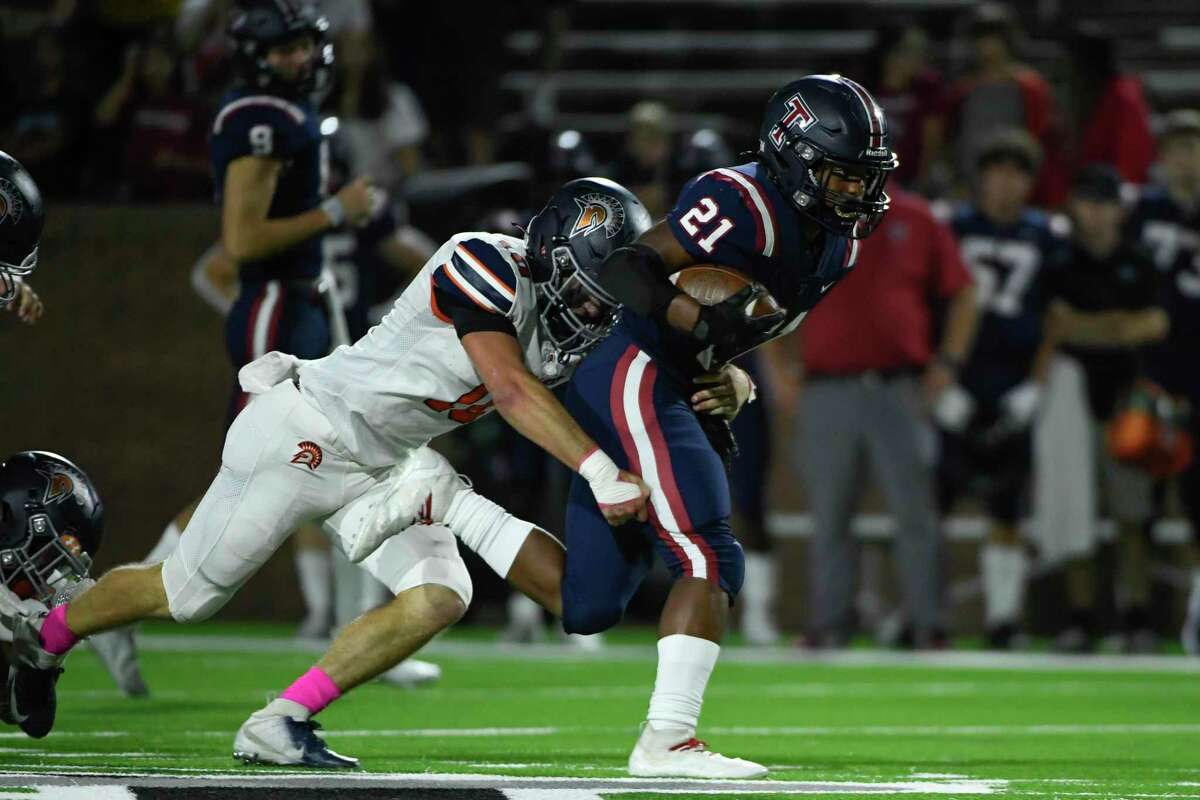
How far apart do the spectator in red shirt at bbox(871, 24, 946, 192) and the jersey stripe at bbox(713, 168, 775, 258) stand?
6014mm

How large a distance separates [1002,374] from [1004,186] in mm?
891

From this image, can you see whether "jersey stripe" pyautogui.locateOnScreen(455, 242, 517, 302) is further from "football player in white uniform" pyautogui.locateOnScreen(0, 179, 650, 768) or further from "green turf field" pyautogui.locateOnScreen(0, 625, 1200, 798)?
"green turf field" pyautogui.locateOnScreen(0, 625, 1200, 798)

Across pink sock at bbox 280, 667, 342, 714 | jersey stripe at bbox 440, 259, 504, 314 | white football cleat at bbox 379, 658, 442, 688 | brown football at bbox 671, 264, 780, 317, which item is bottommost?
pink sock at bbox 280, 667, 342, 714

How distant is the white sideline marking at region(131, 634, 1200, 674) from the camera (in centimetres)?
891

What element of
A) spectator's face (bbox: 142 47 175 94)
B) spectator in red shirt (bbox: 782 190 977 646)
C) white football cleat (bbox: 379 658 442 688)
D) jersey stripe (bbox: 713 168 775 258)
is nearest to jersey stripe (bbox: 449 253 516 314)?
jersey stripe (bbox: 713 168 775 258)

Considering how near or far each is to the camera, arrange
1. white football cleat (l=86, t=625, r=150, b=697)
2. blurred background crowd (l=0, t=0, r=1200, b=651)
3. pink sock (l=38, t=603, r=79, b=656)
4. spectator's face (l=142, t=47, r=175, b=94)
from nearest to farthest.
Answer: pink sock (l=38, t=603, r=79, b=656)
white football cleat (l=86, t=625, r=150, b=697)
blurred background crowd (l=0, t=0, r=1200, b=651)
spectator's face (l=142, t=47, r=175, b=94)

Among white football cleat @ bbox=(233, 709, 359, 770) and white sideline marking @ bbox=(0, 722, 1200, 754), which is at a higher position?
white sideline marking @ bbox=(0, 722, 1200, 754)

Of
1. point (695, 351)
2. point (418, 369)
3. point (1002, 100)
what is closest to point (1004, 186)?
point (1002, 100)

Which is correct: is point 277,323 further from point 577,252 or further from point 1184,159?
point 1184,159

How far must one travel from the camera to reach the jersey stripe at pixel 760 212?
511cm

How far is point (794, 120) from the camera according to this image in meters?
5.12

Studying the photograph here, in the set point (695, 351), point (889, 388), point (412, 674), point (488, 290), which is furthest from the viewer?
point (889, 388)

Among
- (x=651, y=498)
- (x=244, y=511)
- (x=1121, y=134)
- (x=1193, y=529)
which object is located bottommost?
(x=244, y=511)

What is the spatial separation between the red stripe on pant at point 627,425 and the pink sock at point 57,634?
1.47 metres
